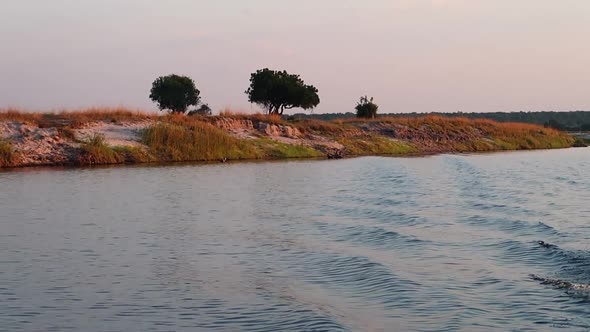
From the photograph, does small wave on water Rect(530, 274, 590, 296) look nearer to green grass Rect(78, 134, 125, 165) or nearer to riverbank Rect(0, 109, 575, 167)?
riverbank Rect(0, 109, 575, 167)

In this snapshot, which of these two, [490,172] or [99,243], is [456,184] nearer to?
[490,172]

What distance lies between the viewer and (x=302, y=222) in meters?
19.7

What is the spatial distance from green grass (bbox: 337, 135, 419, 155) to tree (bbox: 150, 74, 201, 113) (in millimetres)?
24139

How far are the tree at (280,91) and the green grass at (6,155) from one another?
3450 centimetres

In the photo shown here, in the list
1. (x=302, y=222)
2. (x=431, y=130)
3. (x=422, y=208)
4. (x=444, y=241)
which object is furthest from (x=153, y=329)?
(x=431, y=130)

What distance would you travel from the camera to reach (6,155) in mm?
40625

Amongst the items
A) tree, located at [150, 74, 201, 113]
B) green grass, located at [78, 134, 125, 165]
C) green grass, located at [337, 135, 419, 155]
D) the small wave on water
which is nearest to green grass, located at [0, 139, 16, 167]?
green grass, located at [78, 134, 125, 165]

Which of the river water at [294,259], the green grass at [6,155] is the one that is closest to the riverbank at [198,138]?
the green grass at [6,155]

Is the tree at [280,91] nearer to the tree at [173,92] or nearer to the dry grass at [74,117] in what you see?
the tree at [173,92]

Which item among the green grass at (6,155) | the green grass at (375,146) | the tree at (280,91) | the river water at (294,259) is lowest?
the river water at (294,259)

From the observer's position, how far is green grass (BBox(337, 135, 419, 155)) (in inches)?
2344

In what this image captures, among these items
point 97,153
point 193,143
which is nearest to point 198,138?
point 193,143

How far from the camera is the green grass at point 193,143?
47.3 m

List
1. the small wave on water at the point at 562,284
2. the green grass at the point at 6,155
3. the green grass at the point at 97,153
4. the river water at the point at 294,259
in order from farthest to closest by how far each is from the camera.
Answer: the green grass at the point at 97,153
the green grass at the point at 6,155
the small wave on water at the point at 562,284
the river water at the point at 294,259
